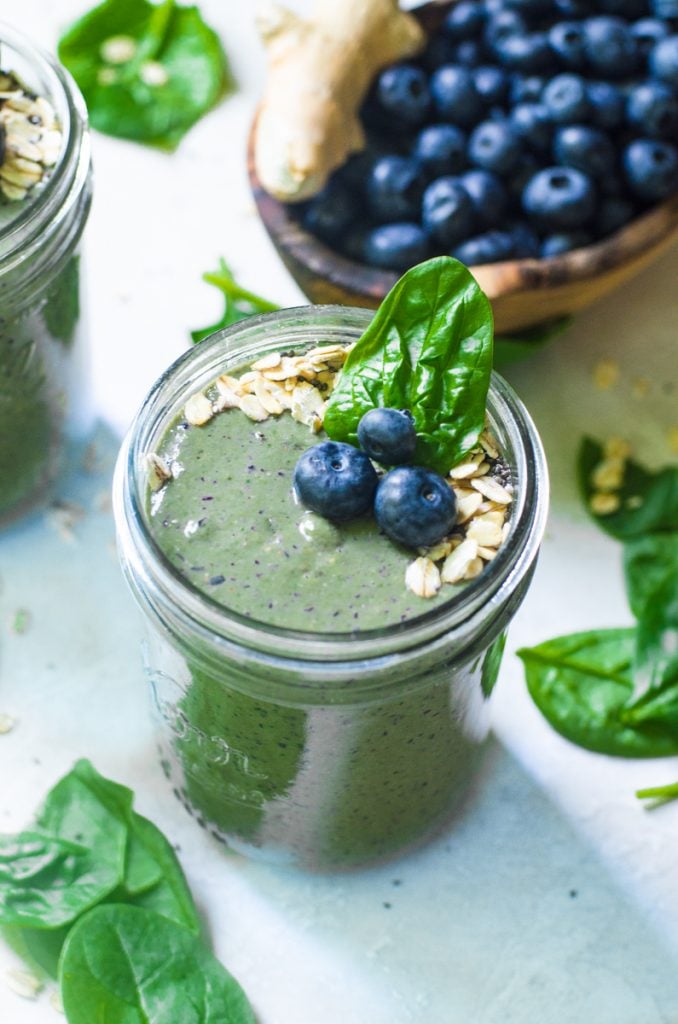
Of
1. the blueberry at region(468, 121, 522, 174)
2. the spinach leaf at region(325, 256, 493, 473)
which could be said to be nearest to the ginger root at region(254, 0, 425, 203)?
the blueberry at region(468, 121, 522, 174)

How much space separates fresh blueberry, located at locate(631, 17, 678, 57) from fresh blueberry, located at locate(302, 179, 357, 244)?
1.37ft

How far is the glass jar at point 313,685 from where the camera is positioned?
41.0 inches

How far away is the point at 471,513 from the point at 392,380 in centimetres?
12

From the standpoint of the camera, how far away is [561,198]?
1.56 metres

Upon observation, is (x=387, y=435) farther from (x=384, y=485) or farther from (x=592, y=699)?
(x=592, y=699)

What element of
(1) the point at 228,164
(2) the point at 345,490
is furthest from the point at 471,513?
(1) the point at 228,164

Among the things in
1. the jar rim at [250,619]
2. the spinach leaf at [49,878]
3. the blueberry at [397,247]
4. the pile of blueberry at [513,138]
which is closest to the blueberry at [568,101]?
the pile of blueberry at [513,138]

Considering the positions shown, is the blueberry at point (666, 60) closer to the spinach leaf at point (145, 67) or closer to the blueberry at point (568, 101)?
the blueberry at point (568, 101)

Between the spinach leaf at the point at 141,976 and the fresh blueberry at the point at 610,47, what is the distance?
3.63 ft

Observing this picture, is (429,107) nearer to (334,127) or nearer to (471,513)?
(334,127)

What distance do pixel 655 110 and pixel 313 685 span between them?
0.91 metres

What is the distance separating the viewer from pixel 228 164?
1.77 metres

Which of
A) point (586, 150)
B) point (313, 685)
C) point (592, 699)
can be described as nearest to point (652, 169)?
point (586, 150)

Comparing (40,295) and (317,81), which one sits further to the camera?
(317,81)
